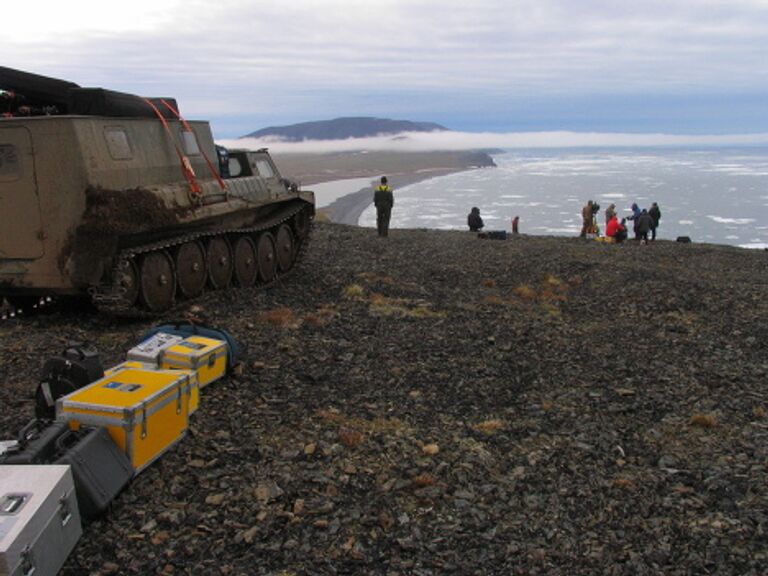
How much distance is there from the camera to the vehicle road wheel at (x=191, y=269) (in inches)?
502

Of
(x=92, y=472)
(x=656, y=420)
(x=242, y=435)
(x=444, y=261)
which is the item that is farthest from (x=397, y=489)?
(x=444, y=261)

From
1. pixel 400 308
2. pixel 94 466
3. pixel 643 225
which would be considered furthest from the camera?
pixel 643 225

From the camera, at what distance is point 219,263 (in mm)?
13977

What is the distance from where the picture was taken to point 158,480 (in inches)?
247

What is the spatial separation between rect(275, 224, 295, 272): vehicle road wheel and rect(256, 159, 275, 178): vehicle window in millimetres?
1293

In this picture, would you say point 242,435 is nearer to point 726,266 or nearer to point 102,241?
point 102,241

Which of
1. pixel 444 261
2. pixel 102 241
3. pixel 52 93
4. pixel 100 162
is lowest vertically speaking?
pixel 444 261

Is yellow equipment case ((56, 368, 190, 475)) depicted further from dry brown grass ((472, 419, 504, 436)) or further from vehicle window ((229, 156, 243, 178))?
vehicle window ((229, 156, 243, 178))

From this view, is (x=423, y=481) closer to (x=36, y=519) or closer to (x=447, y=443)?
(x=447, y=443)

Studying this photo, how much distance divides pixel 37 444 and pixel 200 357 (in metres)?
2.80

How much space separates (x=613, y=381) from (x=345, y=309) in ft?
18.0

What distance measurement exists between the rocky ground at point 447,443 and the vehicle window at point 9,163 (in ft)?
7.90

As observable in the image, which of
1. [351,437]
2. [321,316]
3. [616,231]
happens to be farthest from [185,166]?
[616,231]

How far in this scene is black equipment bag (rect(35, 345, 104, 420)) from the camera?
6645 mm
